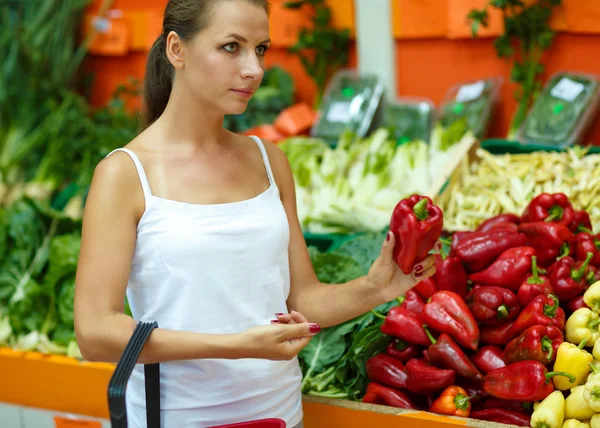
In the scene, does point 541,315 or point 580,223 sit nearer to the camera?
point 541,315

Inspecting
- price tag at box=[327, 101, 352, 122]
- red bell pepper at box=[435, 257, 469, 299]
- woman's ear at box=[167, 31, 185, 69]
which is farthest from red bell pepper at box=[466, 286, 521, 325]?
price tag at box=[327, 101, 352, 122]

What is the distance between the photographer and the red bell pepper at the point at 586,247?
7.80 feet

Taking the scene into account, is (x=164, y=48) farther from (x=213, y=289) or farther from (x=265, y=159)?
(x=213, y=289)

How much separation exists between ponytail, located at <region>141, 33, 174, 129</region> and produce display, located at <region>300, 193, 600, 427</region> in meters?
0.65

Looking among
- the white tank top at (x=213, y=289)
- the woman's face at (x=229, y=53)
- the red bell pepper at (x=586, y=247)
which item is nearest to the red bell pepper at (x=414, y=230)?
the white tank top at (x=213, y=289)

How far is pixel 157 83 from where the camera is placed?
6.31 ft

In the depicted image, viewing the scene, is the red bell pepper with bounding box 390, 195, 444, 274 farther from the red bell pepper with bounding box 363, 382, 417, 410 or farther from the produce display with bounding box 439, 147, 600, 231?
the produce display with bounding box 439, 147, 600, 231

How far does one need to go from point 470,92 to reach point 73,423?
2.45 m

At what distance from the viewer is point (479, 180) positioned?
3299 mm

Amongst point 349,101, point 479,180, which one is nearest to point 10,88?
point 349,101

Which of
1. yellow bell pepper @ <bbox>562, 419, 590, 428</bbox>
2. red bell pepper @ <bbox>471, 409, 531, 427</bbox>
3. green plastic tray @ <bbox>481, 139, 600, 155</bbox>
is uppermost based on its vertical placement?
green plastic tray @ <bbox>481, 139, 600, 155</bbox>

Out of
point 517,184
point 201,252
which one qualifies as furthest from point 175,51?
point 517,184

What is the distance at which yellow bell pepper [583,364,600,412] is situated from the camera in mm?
1845

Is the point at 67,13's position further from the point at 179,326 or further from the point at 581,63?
the point at 179,326
